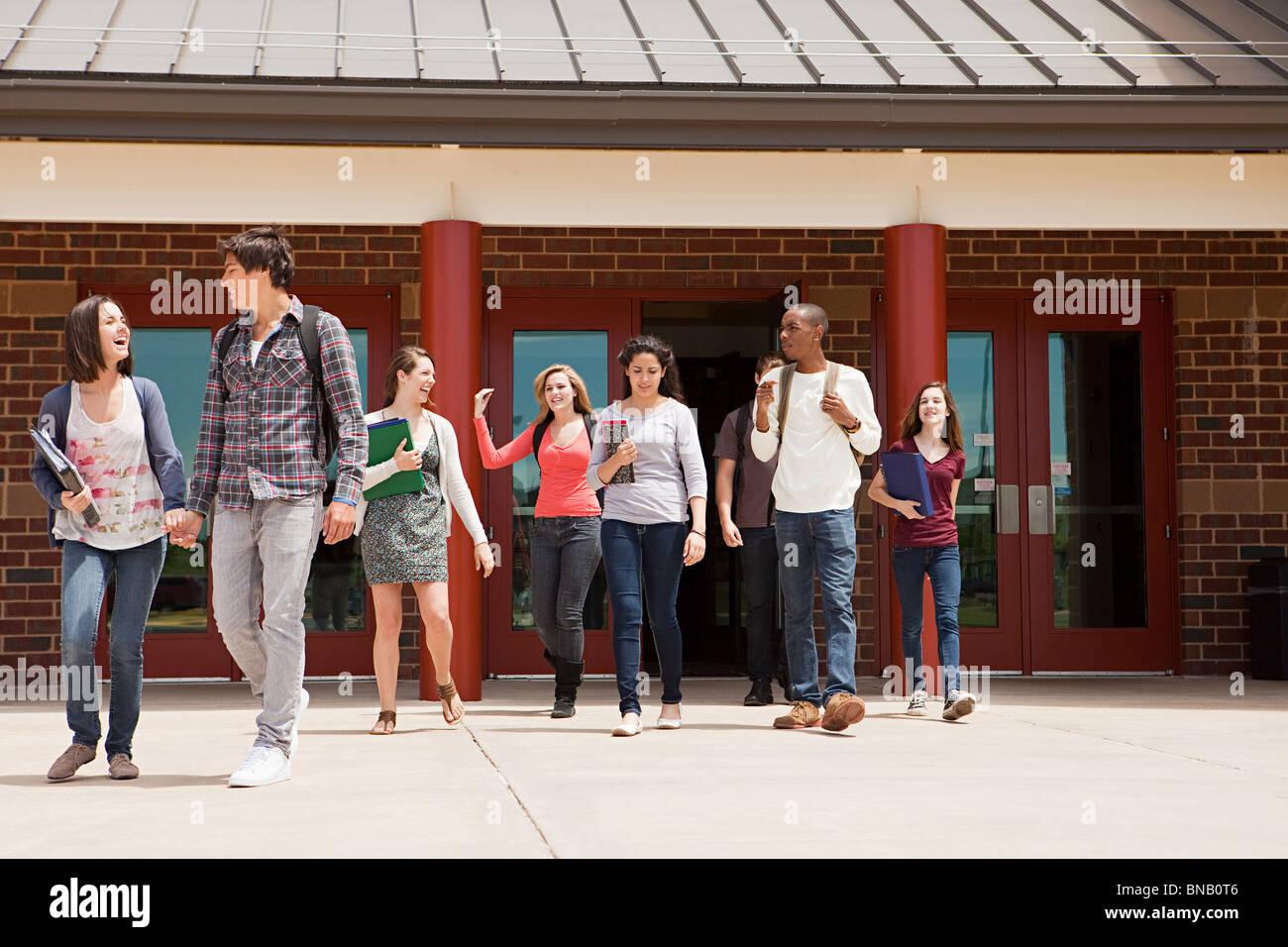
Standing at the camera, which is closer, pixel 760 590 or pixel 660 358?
pixel 660 358

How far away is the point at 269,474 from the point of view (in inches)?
183

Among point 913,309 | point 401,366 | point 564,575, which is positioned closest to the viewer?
point 401,366

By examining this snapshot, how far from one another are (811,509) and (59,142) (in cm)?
448

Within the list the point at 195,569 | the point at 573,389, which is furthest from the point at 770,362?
the point at 195,569

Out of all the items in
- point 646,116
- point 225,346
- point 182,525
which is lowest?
point 182,525

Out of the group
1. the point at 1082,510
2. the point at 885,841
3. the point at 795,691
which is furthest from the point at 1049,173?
the point at 885,841

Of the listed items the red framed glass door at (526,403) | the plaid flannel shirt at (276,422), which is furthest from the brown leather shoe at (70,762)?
the red framed glass door at (526,403)

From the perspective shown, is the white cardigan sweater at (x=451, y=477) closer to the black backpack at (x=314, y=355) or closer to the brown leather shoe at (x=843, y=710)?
the black backpack at (x=314, y=355)

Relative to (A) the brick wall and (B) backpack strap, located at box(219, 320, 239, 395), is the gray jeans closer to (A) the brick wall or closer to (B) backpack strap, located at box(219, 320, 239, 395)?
(B) backpack strap, located at box(219, 320, 239, 395)

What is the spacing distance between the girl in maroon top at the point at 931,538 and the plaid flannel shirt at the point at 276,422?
3.13 meters

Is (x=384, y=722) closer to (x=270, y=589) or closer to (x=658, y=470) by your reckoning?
(x=658, y=470)

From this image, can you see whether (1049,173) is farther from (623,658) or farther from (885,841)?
(885,841)

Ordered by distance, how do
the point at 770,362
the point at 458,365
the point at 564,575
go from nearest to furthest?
the point at 564,575, the point at 770,362, the point at 458,365

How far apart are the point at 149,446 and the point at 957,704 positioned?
3.87 m
